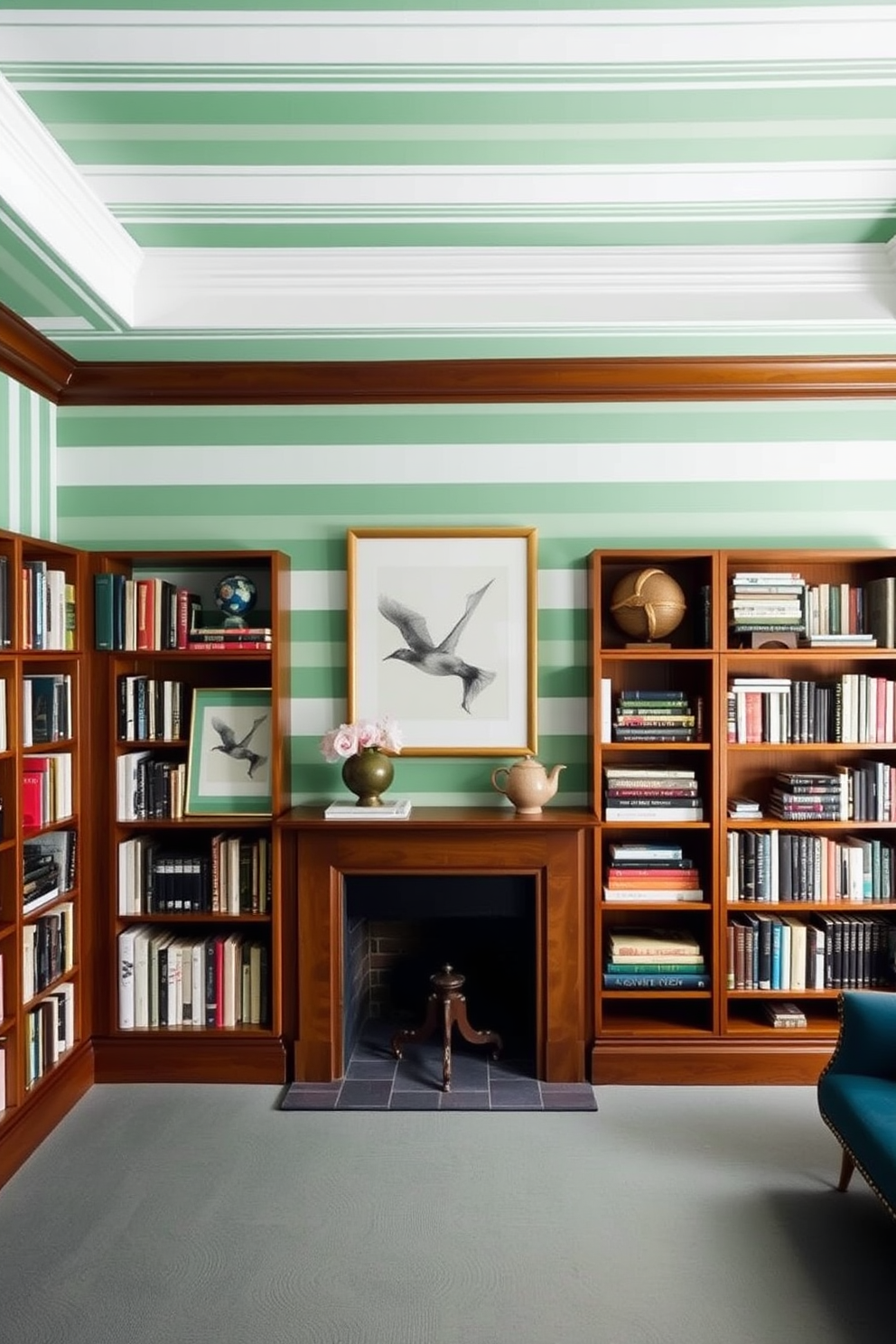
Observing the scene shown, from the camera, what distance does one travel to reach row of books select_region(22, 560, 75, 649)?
3.12 metres

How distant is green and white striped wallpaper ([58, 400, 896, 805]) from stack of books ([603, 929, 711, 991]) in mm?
633

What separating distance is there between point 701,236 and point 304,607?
6.57 ft

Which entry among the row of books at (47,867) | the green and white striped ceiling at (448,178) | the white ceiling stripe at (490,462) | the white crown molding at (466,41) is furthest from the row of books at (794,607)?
the row of books at (47,867)

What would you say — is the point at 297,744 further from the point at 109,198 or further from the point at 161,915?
the point at 109,198

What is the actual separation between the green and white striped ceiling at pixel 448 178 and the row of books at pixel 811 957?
224cm

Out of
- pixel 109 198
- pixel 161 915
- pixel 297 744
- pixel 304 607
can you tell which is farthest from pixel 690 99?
pixel 161 915

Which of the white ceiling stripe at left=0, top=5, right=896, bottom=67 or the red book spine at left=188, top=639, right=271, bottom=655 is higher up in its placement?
the white ceiling stripe at left=0, top=5, right=896, bottom=67

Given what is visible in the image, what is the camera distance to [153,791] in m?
3.58

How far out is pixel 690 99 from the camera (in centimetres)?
236

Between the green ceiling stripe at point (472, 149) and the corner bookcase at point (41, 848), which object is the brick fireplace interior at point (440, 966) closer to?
the corner bookcase at point (41, 848)

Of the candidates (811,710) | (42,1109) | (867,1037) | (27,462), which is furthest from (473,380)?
(42,1109)

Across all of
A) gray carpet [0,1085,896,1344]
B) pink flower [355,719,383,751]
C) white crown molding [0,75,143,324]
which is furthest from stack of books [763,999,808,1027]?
white crown molding [0,75,143,324]

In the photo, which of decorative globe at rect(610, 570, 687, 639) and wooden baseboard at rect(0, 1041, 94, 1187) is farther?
decorative globe at rect(610, 570, 687, 639)

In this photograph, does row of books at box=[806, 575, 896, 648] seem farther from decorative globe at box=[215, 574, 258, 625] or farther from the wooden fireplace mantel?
decorative globe at box=[215, 574, 258, 625]
